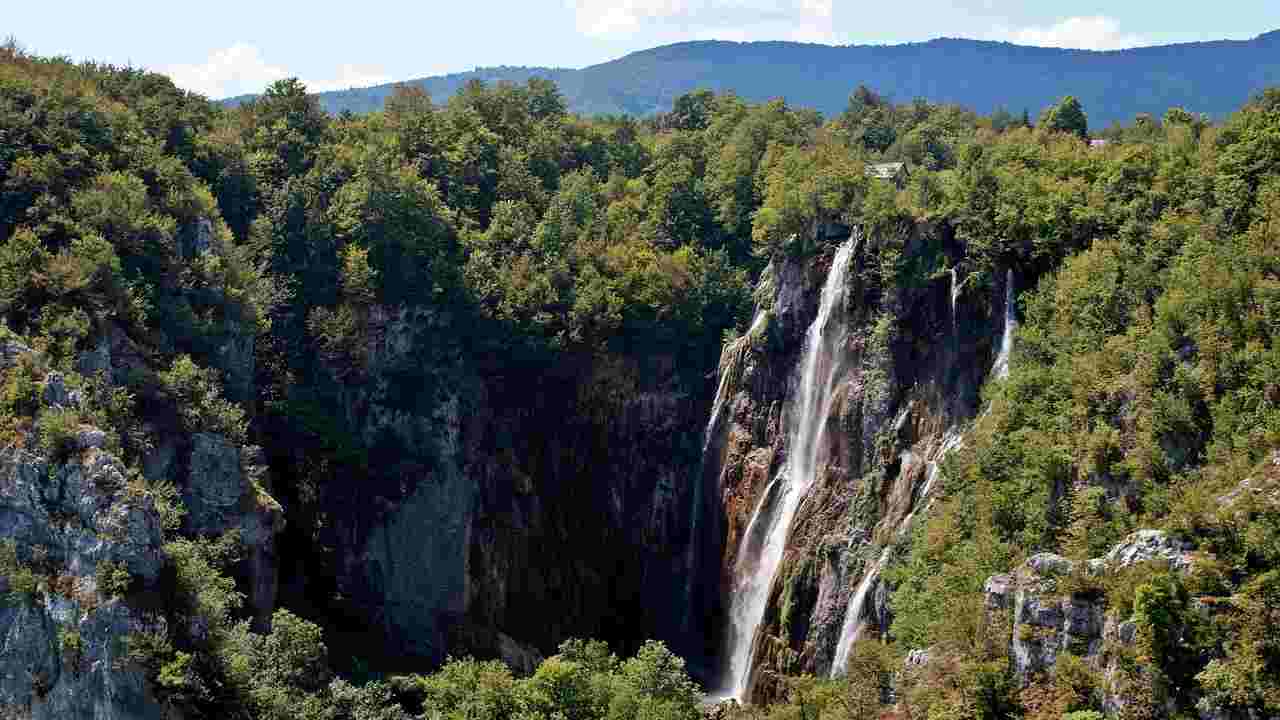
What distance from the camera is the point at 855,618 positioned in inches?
1583

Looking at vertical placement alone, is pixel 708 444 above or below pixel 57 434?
below

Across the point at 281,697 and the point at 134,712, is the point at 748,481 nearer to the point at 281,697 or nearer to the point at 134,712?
the point at 281,697

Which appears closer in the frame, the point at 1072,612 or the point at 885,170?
the point at 1072,612

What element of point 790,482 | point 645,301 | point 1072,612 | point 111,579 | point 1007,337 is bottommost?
point 790,482

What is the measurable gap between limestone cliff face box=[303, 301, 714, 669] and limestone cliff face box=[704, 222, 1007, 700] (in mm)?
5380

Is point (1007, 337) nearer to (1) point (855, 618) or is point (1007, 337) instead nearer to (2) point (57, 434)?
(1) point (855, 618)

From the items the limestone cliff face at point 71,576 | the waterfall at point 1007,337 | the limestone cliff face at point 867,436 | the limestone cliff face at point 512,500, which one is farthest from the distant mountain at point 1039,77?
the limestone cliff face at point 71,576

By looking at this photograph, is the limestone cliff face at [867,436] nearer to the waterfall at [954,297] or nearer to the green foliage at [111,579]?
the waterfall at [954,297]

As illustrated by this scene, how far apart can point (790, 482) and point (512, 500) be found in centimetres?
1254

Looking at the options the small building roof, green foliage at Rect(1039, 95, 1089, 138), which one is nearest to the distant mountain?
the small building roof

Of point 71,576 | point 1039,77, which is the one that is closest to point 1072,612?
point 71,576

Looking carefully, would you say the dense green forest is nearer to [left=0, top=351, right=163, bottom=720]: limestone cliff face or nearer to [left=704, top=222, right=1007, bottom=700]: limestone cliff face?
[left=0, top=351, right=163, bottom=720]: limestone cliff face

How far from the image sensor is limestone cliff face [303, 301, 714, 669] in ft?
168

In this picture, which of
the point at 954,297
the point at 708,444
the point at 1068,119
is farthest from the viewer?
the point at 708,444
